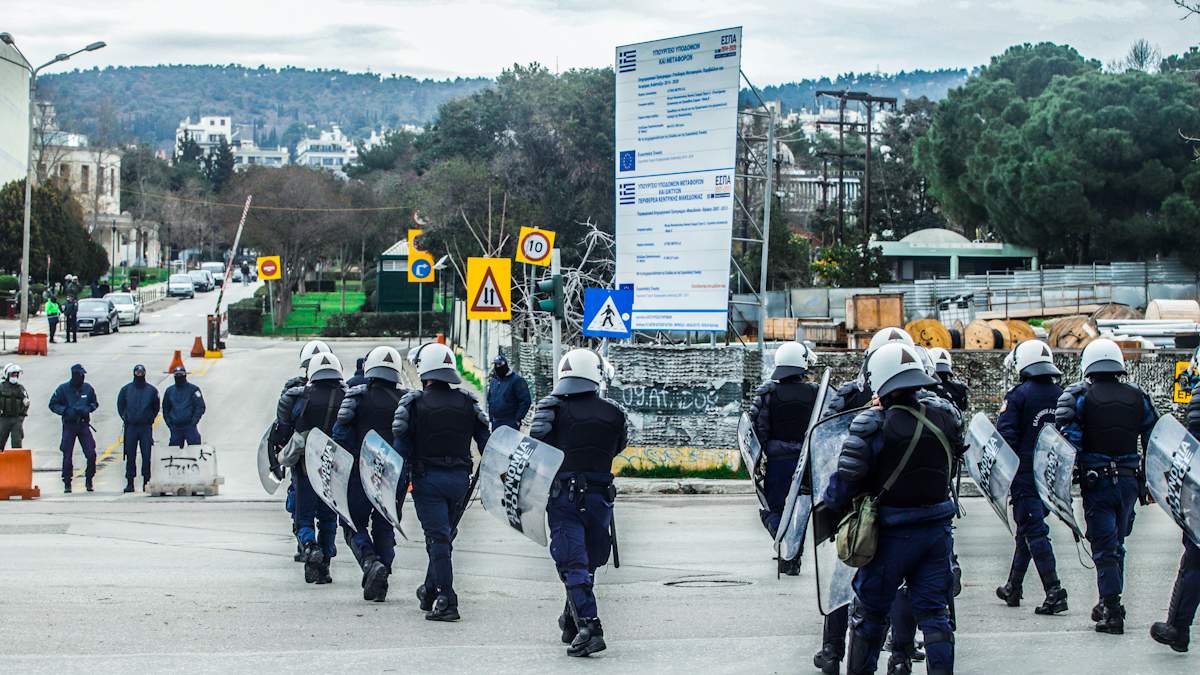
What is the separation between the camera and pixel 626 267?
22.0 m

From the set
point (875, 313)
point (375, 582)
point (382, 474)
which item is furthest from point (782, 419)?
point (875, 313)

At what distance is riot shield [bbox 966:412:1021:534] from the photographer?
31.1ft

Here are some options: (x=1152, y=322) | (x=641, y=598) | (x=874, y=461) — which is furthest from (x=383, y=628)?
(x=1152, y=322)

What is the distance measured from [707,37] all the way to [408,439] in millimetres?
12746

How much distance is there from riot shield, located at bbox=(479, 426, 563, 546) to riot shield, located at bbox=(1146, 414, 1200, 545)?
3484mm

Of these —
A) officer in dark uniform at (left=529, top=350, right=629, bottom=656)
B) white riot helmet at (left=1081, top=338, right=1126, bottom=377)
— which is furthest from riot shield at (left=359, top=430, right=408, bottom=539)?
white riot helmet at (left=1081, top=338, right=1126, bottom=377)

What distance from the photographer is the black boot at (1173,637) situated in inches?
340

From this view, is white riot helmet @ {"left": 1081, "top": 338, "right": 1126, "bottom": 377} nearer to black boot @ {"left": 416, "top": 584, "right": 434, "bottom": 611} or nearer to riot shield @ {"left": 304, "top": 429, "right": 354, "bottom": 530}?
black boot @ {"left": 416, "top": 584, "right": 434, "bottom": 611}

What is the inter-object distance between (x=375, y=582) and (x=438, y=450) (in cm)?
120

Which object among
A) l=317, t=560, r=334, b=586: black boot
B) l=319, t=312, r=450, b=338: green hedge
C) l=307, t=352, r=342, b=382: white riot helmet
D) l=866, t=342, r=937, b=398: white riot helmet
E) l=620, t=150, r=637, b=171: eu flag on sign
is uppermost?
l=620, t=150, r=637, b=171: eu flag on sign

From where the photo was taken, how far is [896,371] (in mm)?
7012

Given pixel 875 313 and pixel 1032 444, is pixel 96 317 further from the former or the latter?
pixel 1032 444

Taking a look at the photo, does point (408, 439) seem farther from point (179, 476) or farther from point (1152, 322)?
point (1152, 322)

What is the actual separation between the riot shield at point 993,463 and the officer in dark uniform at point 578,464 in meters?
2.28
